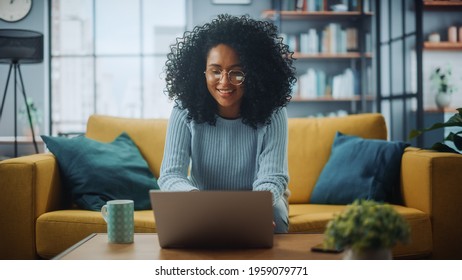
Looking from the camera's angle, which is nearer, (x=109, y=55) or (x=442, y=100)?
(x=442, y=100)

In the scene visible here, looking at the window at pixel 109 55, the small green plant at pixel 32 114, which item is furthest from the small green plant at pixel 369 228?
the window at pixel 109 55

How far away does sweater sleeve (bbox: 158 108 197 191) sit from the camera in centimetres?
161

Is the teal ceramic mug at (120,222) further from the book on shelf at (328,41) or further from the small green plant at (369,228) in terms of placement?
the book on shelf at (328,41)

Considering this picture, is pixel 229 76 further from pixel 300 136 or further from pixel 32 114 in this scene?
pixel 32 114

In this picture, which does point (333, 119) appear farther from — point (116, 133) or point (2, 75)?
point (2, 75)

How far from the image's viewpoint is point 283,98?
1789 millimetres

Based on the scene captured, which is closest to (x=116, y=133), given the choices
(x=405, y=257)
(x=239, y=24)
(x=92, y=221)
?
(x=92, y=221)

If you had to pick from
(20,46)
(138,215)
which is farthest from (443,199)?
(20,46)

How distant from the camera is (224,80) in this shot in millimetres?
1613

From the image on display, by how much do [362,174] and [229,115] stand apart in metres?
Answer: 0.74

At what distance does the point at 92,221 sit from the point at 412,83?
284cm

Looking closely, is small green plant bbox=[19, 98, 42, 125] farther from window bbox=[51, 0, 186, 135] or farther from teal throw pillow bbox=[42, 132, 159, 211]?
teal throw pillow bbox=[42, 132, 159, 211]

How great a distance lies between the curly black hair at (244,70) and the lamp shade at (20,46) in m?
1.72

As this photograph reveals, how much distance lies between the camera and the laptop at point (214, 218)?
3.54ft
